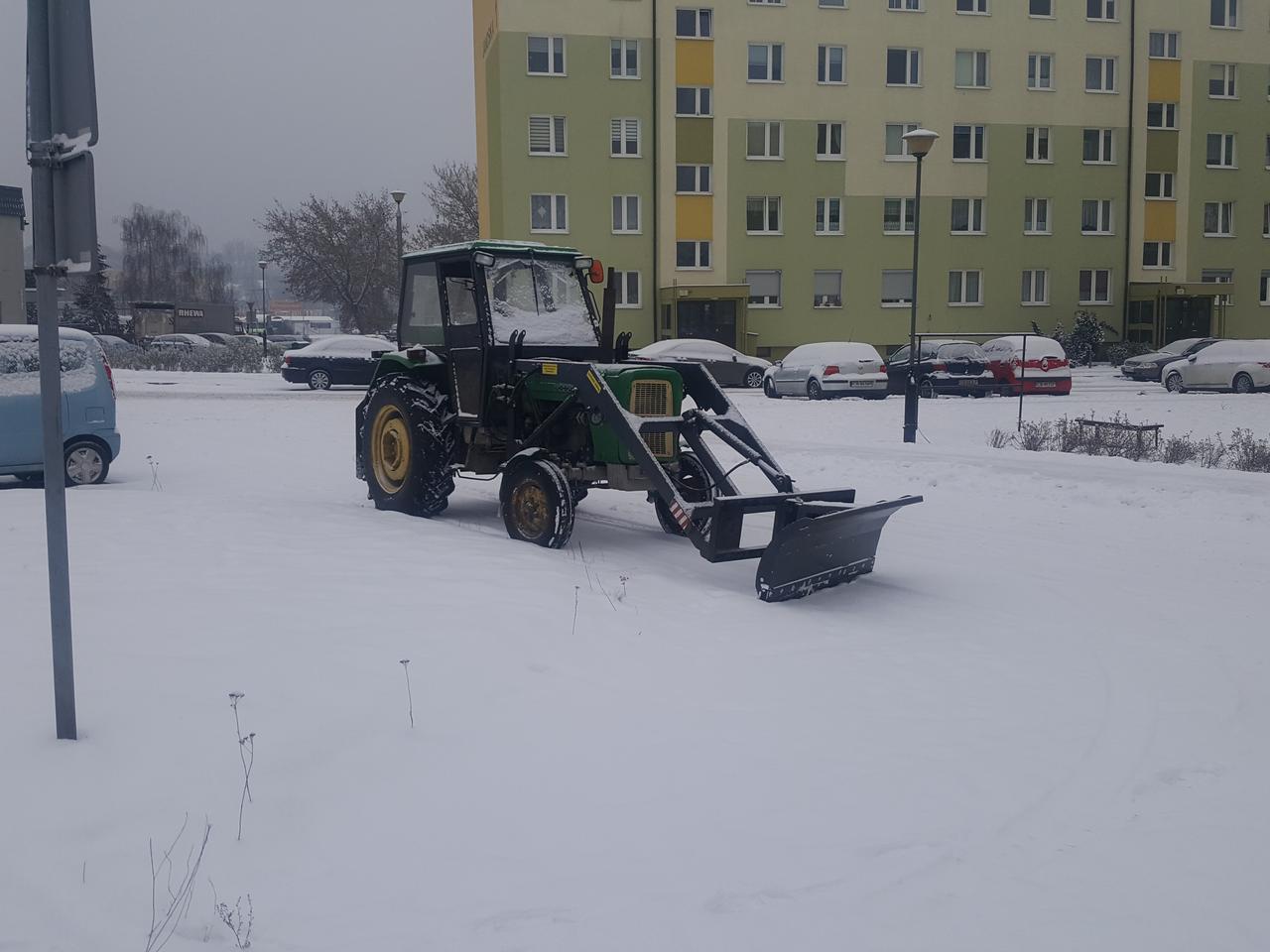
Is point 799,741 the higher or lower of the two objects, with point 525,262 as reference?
lower

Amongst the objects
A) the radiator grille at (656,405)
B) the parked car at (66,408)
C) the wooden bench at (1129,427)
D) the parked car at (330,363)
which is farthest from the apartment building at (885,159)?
the radiator grille at (656,405)

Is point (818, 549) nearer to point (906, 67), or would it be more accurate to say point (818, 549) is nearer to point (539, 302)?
point (539, 302)

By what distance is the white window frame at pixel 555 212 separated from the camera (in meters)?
41.2

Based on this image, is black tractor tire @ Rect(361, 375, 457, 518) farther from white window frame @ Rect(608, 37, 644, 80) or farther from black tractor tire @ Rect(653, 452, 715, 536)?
white window frame @ Rect(608, 37, 644, 80)

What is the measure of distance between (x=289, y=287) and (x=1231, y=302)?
46.2 m

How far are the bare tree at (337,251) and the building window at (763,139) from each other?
26.2 metres

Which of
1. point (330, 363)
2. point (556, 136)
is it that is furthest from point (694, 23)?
point (330, 363)

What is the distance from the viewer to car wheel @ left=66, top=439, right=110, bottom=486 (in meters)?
12.1

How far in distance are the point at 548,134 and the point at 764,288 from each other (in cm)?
934

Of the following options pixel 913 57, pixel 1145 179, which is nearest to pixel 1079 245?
pixel 1145 179

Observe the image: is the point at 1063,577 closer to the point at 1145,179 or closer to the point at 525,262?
the point at 525,262

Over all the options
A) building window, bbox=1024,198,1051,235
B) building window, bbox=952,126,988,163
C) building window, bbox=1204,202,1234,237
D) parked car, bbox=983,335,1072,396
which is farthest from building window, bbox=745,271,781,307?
building window, bbox=1204,202,1234,237

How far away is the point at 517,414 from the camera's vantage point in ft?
33.0

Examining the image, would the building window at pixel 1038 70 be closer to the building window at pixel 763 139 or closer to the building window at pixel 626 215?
the building window at pixel 763 139
